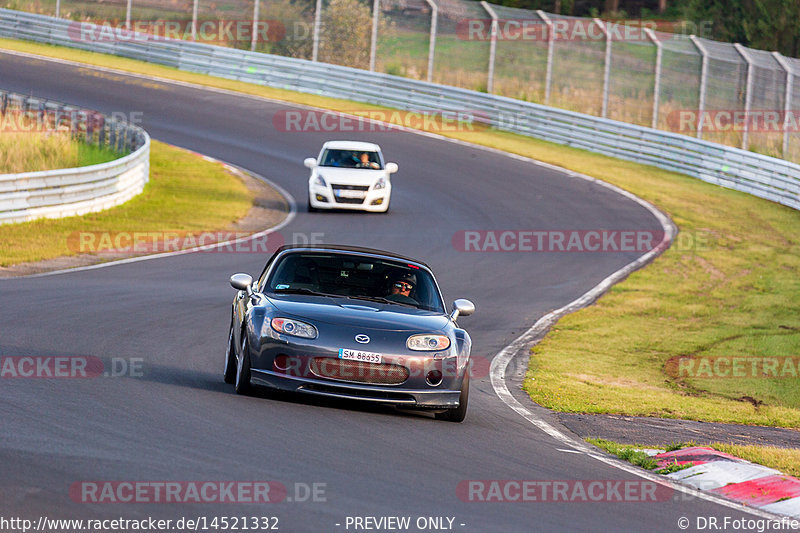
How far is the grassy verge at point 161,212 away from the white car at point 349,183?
5.74ft

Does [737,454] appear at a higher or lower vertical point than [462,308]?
lower

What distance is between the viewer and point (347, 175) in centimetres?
2566

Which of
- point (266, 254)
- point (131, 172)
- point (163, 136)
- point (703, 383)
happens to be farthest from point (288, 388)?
point (163, 136)

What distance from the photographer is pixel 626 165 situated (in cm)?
3491

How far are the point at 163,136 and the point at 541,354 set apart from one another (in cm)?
2141

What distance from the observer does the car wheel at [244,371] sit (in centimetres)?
922

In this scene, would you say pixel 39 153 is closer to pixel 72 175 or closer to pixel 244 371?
pixel 72 175

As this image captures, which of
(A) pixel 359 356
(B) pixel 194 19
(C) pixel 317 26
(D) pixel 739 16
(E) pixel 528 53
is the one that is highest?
(D) pixel 739 16

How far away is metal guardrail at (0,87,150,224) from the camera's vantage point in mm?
20719

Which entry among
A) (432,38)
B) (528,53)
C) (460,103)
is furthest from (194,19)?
(528,53)

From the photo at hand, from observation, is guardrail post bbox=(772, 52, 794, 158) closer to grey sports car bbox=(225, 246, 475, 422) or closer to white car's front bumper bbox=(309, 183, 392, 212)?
white car's front bumper bbox=(309, 183, 392, 212)

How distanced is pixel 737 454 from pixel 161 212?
1759 cm

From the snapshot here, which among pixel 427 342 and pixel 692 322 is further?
pixel 692 322

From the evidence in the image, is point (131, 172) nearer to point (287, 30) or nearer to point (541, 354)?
point (541, 354)
